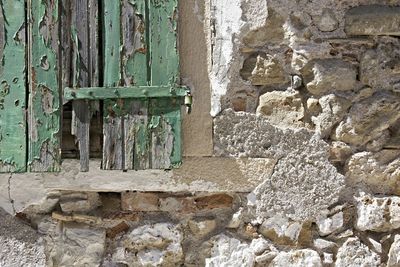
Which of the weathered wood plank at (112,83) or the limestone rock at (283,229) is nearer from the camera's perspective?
the weathered wood plank at (112,83)

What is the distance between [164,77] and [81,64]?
0.35 meters

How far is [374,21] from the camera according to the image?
2.57 meters

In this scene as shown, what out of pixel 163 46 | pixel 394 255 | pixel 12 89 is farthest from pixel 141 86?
pixel 394 255

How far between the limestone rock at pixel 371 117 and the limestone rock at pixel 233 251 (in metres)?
0.58

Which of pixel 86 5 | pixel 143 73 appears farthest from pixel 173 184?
pixel 86 5

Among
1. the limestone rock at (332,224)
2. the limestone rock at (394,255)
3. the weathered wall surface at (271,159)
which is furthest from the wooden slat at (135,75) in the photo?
the limestone rock at (394,255)

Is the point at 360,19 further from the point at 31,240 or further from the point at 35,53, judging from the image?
the point at 31,240

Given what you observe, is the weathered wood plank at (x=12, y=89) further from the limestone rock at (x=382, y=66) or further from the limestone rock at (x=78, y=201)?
the limestone rock at (x=382, y=66)

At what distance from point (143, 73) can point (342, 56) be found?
0.84m

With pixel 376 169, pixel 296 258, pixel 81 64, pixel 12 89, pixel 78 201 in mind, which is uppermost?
pixel 81 64

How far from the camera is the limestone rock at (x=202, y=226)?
105 inches

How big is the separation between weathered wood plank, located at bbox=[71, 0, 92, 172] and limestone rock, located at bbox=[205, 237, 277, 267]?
0.65 m

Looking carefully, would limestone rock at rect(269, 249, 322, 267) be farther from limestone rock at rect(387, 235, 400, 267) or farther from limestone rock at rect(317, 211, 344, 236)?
limestone rock at rect(387, 235, 400, 267)

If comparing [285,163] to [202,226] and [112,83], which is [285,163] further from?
[112,83]
